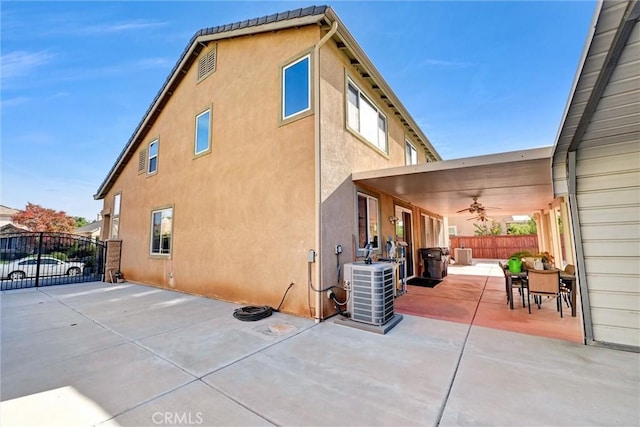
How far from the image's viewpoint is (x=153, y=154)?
10.3 meters

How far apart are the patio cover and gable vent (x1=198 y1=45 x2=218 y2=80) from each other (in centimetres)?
576

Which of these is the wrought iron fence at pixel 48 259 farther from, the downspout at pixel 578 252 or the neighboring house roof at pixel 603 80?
the downspout at pixel 578 252

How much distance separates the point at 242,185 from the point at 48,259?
10075mm

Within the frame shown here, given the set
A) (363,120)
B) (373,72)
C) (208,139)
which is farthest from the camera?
(208,139)

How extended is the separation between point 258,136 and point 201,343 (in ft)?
14.3

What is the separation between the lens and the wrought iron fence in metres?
9.49

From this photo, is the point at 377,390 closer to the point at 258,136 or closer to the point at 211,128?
the point at 258,136

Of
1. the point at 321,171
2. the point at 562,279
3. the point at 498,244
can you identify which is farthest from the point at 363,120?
the point at 498,244

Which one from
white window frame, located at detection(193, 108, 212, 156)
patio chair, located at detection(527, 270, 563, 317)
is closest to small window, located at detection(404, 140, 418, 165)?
patio chair, located at detection(527, 270, 563, 317)

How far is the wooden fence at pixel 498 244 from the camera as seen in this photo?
16575mm

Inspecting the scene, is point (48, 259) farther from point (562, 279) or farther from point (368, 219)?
point (562, 279)

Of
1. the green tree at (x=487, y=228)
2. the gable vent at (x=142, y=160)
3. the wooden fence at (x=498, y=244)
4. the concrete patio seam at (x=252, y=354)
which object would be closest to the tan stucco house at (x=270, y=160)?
the concrete patio seam at (x=252, y=354)

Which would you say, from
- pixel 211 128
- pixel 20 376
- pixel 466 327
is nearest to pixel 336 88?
pixel 211 128

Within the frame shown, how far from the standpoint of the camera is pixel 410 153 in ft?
34.6
